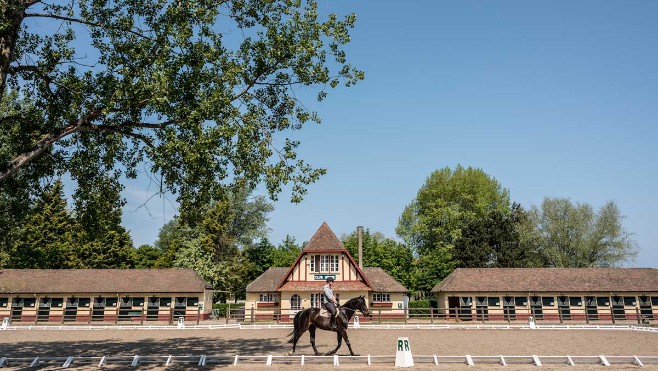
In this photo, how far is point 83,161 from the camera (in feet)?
50.0

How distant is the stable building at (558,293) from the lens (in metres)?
37.9

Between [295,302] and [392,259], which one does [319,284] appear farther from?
[392,259]

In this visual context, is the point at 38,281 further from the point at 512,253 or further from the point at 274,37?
the point at 512,253

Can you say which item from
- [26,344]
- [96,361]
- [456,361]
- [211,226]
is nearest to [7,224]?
[26,344]

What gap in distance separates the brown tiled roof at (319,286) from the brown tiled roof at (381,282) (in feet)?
6.48

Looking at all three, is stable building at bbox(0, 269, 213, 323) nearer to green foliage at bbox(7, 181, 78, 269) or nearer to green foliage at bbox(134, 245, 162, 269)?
green foliage at bbox(7, 181, 78, 269)

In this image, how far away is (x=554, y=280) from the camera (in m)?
39.6

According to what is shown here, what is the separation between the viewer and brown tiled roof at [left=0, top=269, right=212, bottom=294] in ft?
127

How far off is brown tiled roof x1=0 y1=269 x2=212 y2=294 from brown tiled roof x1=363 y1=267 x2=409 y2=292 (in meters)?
15.4

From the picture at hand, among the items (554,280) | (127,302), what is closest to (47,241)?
(127,302)

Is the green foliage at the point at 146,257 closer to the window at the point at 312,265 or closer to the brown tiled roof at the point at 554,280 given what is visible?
the window at the point at 312,265

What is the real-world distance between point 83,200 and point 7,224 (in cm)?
848

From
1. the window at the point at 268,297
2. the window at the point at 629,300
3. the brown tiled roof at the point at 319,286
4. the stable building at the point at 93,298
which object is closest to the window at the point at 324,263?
the brown tiled roof at the point at 319,286

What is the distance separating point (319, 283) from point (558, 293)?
66.6ft
